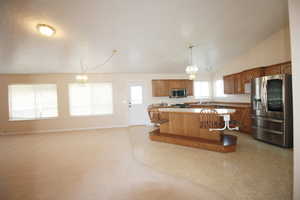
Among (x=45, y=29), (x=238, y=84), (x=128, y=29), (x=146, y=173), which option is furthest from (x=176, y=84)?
(x=45, y=29)

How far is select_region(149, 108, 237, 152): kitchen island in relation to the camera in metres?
2.92

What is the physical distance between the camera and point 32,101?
5223mm

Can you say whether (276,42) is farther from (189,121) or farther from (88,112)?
(88,112)

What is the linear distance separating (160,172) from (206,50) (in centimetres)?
399

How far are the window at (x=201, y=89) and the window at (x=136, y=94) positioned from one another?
112 inches

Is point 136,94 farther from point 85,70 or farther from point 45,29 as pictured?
point 45,29

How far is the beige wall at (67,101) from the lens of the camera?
498 centimetres

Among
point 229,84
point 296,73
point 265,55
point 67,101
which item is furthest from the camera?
point 67,101

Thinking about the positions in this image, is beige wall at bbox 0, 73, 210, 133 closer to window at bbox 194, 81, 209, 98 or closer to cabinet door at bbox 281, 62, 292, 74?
window at bbox 194, 81, 209, 98

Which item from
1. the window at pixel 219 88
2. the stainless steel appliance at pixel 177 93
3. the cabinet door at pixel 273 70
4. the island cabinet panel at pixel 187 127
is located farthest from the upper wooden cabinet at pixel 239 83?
the island cabinet panel at pixel 187 127

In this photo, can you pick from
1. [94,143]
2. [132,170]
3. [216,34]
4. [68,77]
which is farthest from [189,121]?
[68,77]

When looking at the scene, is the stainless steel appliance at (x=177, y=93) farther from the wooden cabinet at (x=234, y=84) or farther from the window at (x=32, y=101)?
the window at (x=32, y=101)

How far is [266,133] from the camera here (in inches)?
129

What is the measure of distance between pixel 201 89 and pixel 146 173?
547 centimetres
